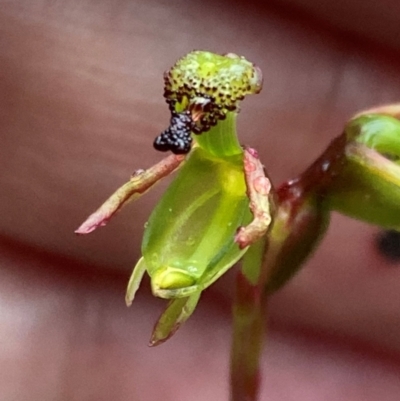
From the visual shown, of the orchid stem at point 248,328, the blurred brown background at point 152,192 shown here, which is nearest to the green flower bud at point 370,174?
the orchid stem at point 248,328

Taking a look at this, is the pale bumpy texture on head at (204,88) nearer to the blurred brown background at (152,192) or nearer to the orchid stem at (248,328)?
the orchid stem at (248,328)

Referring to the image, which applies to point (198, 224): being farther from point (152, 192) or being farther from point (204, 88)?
point (152, 192)

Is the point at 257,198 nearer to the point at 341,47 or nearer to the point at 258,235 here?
the point at 258,235

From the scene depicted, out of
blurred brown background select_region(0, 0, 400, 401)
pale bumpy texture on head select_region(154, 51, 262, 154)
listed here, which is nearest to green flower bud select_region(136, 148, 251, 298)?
pale bumpy texture on head select_region(154, 51, 262, 154)

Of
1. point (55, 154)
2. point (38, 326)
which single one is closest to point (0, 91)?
point (55, 154)

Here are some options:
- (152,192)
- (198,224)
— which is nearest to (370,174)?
(198,224)
